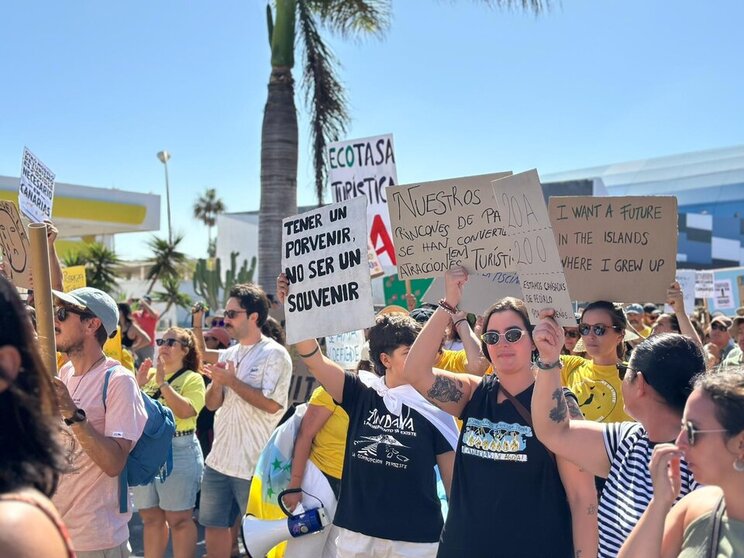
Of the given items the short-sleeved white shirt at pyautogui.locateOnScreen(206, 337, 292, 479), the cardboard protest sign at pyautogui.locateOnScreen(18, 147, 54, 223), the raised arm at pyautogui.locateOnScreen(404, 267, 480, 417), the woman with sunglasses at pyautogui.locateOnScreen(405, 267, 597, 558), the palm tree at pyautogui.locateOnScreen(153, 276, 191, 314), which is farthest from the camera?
the palm tree at pyautogui.locateOnScreen(153, 276, 191, 314)

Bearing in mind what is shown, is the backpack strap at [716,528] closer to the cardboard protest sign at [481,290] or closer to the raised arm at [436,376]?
the raised arm at [436,376]

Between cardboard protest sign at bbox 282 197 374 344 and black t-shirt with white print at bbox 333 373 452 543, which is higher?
cardboard protest sign at bbox 282 197 374 344

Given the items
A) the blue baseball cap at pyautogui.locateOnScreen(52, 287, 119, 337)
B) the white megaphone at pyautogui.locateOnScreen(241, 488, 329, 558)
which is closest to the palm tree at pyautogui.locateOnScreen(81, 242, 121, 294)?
the white megaphone at pyautogui.locateOnScreen(241, 488, 329, 558)

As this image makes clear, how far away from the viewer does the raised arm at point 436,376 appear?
3348 mm

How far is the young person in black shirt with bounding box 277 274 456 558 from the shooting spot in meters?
3.64

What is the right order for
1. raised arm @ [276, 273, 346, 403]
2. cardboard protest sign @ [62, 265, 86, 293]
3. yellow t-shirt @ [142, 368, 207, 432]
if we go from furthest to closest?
cardboard protest sign @ [62, 265, 86, 293] < yellow t-shirt @ [142, 368, 207, 432] < raised arm @ [276, 273, 346, 403]

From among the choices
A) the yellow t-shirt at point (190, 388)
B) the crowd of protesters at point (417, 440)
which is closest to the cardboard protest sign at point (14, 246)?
the crowd of protesters at point (417, 440)

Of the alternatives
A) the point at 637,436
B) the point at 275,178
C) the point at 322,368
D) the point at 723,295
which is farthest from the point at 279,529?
the point at 723,295

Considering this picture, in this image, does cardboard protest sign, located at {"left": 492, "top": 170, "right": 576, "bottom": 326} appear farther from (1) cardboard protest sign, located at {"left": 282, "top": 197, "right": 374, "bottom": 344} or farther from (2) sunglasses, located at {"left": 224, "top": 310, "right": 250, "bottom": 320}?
(2) sunglasses, located at {"left": 224, "top": 310, "right": 250, "bottom": 320}

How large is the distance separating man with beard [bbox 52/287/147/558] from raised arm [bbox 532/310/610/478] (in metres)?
1.73

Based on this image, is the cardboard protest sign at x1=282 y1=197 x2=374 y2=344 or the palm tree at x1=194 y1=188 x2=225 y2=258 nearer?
the cardboard protest sign at x1=282 y1=197 x2=374 y2=344

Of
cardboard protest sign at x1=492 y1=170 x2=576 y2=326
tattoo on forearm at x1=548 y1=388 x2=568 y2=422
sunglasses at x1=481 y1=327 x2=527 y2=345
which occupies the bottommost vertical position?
tattoo on forearm at x1=548 y1=388 x2=568 y2=422

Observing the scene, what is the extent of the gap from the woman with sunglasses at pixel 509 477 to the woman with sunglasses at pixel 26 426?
1.85 meters

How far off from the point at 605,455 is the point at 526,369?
0.58 m
